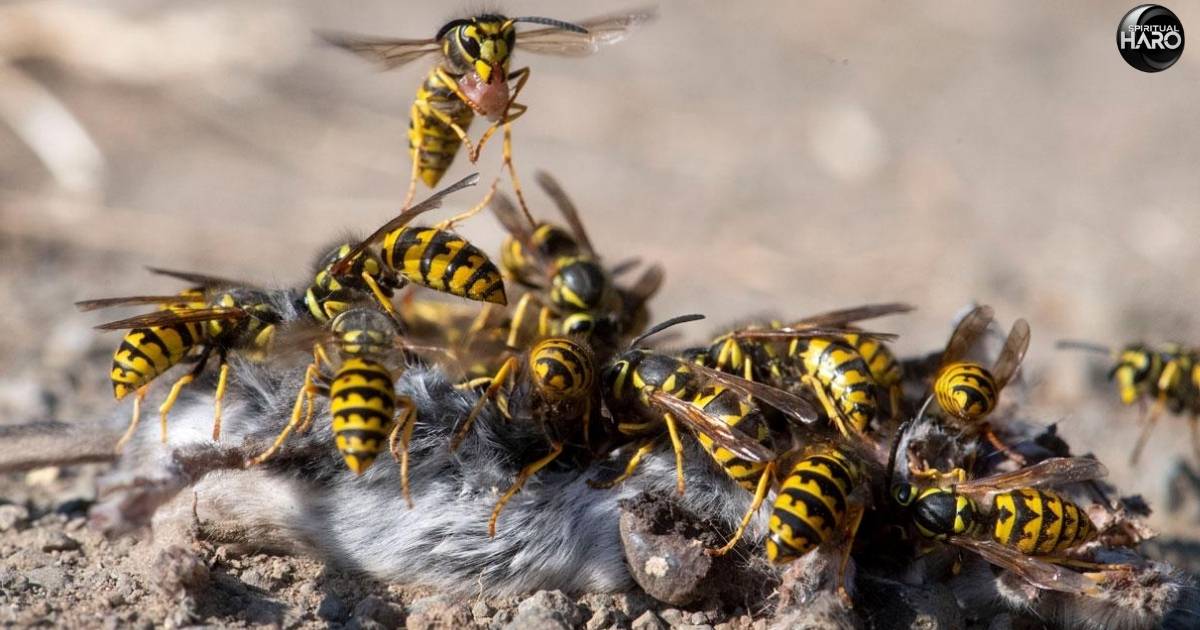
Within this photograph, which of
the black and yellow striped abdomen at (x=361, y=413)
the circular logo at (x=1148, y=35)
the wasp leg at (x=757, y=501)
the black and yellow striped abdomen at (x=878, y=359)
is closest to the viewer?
the black and yellow striped abdomen at (x=361, y=413)

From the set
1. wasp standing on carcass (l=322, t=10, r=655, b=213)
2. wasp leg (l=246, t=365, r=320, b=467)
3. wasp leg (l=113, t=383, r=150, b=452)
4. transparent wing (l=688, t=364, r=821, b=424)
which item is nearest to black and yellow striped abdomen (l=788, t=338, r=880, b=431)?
transparent wing (l=688, t=364, r=821, b=424)

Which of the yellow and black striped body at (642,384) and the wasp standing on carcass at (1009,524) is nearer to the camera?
the wasp standing on carcass at (1009,524)

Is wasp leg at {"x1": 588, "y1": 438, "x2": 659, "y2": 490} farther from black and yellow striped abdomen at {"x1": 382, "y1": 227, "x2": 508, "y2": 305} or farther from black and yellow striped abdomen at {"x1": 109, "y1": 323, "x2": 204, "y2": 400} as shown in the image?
black and yellow striped abdomen at {"x1": 109, "y1": 323, "x2": 204, "y2": 400}

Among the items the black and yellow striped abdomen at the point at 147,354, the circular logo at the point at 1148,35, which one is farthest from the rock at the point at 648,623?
the circular logo at the point at 1148,35

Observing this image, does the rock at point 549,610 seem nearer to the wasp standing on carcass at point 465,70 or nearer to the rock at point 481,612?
the rock at point 481,612

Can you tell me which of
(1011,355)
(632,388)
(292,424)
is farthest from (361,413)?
(1011,355)

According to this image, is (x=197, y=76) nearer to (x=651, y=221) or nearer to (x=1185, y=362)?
(x=651, y=221)

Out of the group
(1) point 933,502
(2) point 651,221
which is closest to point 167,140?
(2) point 651,221
